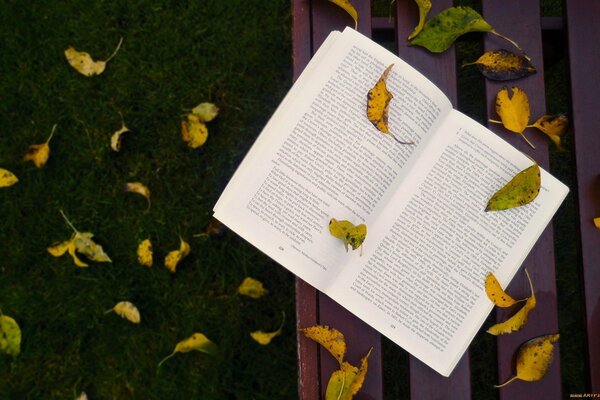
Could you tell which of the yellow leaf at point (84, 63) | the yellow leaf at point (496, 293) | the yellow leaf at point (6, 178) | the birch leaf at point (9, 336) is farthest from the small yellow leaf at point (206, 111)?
the yellow leaf at point (496, 293)

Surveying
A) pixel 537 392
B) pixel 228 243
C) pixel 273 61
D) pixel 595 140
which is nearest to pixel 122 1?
pixel 273 61

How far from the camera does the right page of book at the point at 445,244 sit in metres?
0.95

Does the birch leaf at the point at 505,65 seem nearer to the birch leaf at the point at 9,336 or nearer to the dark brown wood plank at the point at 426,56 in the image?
the dark brown wood plank at the point at 426,56

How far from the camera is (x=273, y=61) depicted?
147 cm

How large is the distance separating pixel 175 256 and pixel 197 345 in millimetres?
227

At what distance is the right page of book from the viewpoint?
3.11 feet

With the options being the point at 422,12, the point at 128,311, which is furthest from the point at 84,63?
the point at 422,12

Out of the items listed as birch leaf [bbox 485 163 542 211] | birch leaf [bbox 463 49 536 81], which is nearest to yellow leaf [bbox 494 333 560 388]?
birch leaf [bbox 485 163 542 211]

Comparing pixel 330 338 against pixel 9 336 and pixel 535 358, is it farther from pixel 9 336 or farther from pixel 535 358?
pixel 9 336

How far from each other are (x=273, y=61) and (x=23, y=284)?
2.83 ft

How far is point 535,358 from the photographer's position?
0.93 metres

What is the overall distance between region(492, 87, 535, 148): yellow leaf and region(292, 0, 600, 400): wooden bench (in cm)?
2

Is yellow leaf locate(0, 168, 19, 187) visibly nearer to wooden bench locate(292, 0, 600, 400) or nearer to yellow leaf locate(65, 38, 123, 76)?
yellow leaf locate(65, 38, 123, 76)

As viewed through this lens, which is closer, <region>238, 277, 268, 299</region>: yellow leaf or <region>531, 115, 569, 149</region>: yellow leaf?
<region>531, 115, 569, 149</region>: yellow leaf
